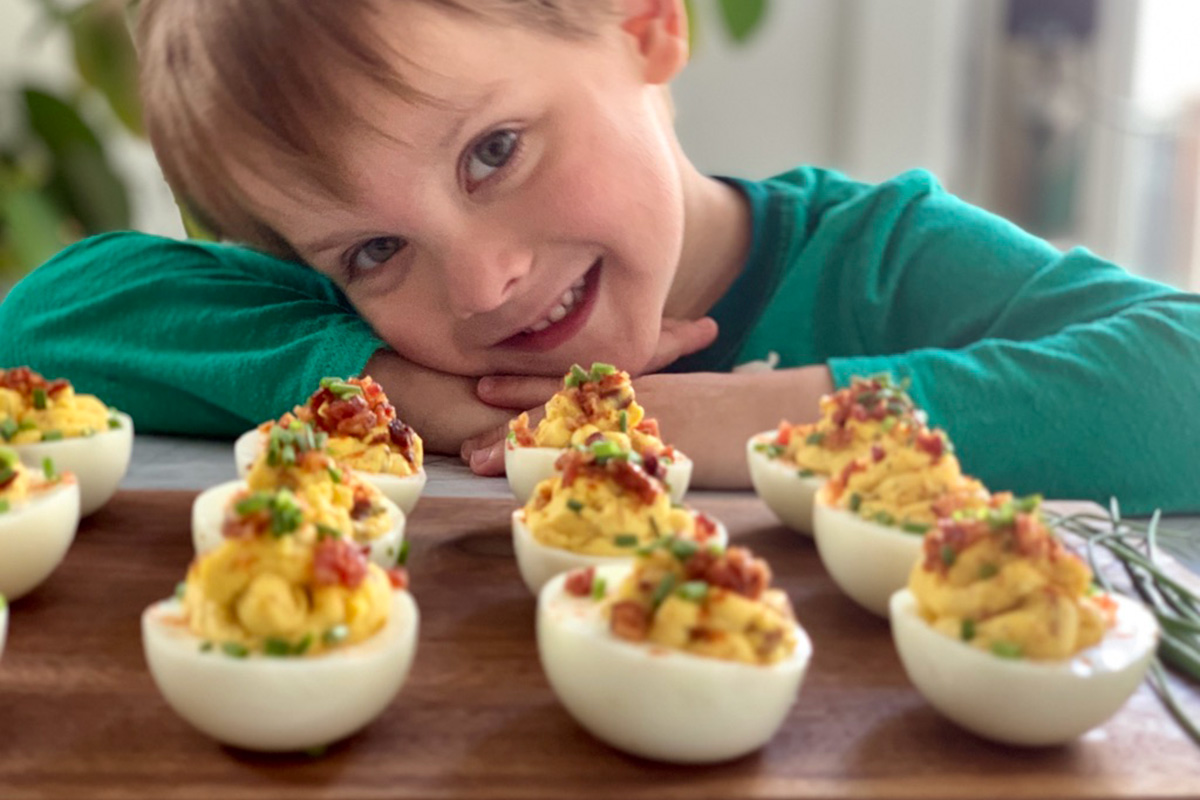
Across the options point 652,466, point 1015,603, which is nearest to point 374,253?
point 652,466

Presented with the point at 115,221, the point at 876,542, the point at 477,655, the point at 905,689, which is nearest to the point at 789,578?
the point at 876,542

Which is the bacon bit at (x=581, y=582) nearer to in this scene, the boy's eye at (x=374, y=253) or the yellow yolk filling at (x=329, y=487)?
the yellow yolk filling at (x=329, y=487)

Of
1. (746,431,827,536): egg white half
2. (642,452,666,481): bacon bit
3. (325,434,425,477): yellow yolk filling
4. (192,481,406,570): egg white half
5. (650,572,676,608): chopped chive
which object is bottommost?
(746,431,827,536): egg white half

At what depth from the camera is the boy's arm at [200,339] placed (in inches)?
84.3

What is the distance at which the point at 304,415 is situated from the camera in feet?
5.39

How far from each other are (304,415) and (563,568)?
55 centimetres

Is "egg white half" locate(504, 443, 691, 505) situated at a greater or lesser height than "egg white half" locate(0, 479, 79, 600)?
lesser

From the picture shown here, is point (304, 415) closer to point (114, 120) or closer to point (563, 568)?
point (563, 568)

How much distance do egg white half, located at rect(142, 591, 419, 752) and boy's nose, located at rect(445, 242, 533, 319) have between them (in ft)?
3.69

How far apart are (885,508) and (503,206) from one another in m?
0.99

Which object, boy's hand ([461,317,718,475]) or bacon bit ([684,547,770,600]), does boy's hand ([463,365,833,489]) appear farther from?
bacon bit ([684,547,770,600])

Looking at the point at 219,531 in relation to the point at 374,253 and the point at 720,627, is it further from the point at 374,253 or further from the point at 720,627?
the point at 374,253

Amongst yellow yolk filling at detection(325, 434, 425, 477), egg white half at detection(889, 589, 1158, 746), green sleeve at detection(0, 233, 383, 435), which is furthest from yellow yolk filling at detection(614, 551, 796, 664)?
green sleeve at detection(0, 233, 383, 435)

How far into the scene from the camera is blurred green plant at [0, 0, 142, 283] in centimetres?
282
